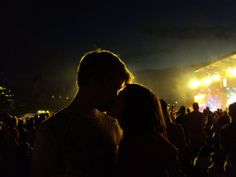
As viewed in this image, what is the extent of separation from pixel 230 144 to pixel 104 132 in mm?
4020

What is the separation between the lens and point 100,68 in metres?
2.68

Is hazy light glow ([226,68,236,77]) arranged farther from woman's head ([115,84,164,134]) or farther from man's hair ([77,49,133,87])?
man's hair ([77,49,133,87])

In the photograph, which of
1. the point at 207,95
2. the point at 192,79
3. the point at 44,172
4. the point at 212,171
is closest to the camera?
the point at 44,172

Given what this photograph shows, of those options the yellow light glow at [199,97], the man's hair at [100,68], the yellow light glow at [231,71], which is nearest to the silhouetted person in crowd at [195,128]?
the man's hair at [100,68]

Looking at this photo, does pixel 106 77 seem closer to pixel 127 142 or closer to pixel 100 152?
pixel 100 152

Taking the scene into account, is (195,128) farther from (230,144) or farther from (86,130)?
(86,130)

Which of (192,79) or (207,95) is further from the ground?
(192,79)

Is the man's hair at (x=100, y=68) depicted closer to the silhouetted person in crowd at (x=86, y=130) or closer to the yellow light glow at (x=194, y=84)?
the silhouetted person in crowd at (x=86, y=130)

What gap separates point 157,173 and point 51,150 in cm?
96

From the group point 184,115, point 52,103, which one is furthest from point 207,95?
point 52,103

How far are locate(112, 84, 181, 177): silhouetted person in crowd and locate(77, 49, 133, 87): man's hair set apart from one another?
1.15ft

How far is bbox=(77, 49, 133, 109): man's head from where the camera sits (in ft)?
8.68

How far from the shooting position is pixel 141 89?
3.21 m

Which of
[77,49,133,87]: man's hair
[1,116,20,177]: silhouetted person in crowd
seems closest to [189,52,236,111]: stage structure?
[1,116,20,177]: silhouetted person in crowd
